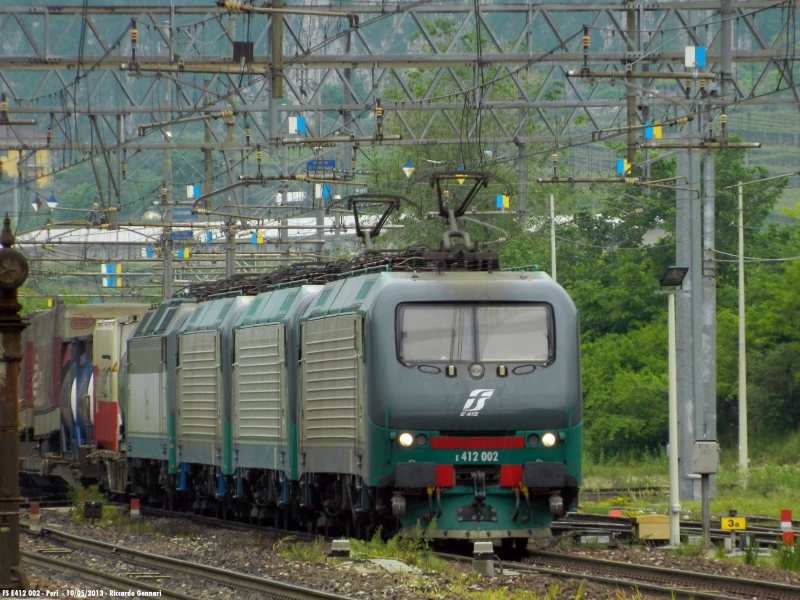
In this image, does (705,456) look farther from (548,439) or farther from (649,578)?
(649,578)

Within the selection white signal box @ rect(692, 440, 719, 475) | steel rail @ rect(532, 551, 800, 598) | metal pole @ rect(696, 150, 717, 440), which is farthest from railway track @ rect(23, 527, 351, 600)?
metal pole @ rect(696, 150, 717, 440)

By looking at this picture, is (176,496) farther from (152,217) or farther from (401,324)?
(152,217)

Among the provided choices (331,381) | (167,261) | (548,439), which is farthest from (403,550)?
(167,261)

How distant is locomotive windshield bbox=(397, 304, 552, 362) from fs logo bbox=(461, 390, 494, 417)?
14.2 inches

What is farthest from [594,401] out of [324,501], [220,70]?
[324,501]

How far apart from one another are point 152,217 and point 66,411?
57261mm

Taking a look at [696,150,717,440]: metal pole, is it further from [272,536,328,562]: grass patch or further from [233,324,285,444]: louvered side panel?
[272,536,328,562]: grass patch

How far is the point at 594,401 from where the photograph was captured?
41281 millimetres

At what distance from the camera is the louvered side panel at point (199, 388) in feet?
73.7

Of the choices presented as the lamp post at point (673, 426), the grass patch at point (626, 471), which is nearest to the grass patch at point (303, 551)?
the lamp post at point (673, 426)

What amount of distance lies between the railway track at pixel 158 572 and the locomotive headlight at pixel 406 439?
7.22 feet

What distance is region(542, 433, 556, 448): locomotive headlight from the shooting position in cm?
1611

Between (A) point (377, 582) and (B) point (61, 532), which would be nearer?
(A) point (377, 582)

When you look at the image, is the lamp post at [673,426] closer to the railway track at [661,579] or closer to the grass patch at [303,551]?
the railway track at [661,579]
